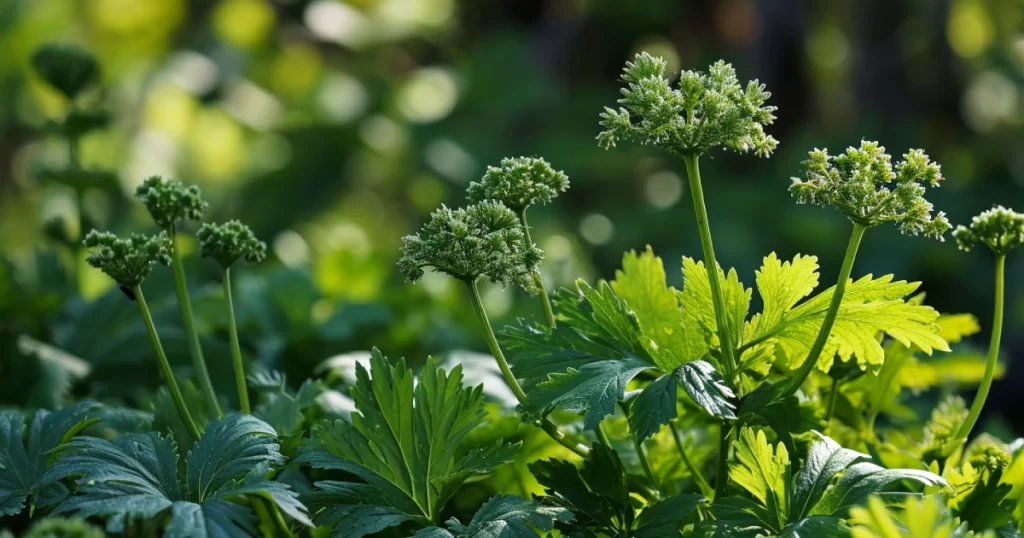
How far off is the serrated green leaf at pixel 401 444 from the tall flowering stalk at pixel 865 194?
0.26m

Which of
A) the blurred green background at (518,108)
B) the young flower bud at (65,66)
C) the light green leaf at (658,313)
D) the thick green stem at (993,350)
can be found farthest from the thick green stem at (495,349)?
the blurred green background at (518,108)

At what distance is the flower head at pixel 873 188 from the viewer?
0.71 m

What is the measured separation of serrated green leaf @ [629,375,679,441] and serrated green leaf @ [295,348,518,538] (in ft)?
0.39

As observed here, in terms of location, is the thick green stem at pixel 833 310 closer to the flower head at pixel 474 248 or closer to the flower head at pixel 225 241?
the flower head at pixel 474 248

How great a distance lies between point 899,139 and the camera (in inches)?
180

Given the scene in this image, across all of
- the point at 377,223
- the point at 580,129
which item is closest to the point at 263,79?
the point at 377,223

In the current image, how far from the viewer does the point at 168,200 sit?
810 mm

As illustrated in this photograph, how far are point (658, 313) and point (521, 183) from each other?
19cm

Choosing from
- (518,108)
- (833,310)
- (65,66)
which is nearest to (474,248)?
(833,310)

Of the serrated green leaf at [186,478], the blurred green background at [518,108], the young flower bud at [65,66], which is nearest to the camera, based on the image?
the serrated green leaf at [186,478]

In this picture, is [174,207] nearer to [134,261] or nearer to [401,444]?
[134,261]

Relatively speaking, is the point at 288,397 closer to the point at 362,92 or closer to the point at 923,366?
the point at 923,366

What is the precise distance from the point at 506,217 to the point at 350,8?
4879 mm

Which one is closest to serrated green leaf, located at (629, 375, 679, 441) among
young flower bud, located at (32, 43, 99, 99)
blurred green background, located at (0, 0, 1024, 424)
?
young flower bud, located at (32, 43, 99, 99)
